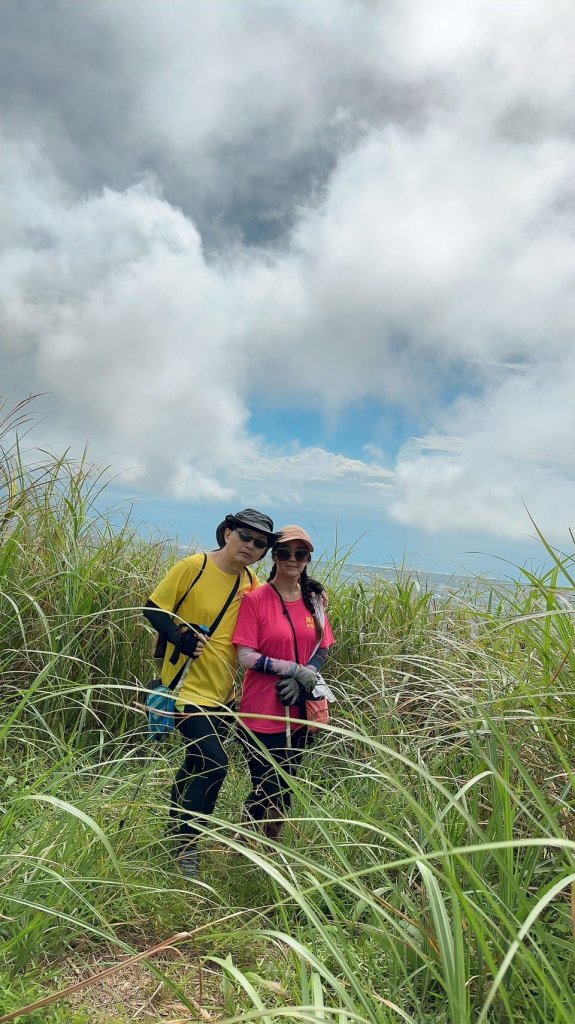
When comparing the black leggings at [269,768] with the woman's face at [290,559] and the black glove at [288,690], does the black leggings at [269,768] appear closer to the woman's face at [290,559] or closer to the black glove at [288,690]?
the black glove at [288,690]

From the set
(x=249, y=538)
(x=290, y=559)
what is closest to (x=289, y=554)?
(x=290, y=559)

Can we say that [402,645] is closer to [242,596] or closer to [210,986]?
[242,596]

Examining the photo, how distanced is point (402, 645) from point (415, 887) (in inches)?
115

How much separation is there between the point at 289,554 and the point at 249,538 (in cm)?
25

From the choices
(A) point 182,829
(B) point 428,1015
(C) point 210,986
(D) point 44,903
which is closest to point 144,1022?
(C) point 210,986

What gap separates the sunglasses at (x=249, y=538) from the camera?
144 inches

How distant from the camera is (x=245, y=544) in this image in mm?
3684

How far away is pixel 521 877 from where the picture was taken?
2057mm

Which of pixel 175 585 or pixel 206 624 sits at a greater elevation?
pixel 175 585

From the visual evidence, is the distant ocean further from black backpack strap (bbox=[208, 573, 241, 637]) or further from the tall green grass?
black backpack strap (bbox=[208, 573, 241, 637])

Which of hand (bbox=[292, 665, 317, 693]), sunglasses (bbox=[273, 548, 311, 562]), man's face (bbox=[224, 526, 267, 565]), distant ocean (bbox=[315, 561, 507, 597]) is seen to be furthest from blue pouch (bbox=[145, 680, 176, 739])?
distant ocean (bbox=[315, 561, 507, 597])

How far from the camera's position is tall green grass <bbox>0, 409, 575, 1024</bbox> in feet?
5.01

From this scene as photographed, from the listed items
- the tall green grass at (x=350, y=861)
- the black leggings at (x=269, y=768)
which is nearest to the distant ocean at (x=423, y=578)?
the tall green grass at (x=350, y=861)

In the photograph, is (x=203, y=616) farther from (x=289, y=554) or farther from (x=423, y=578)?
(x=423, y=578)
